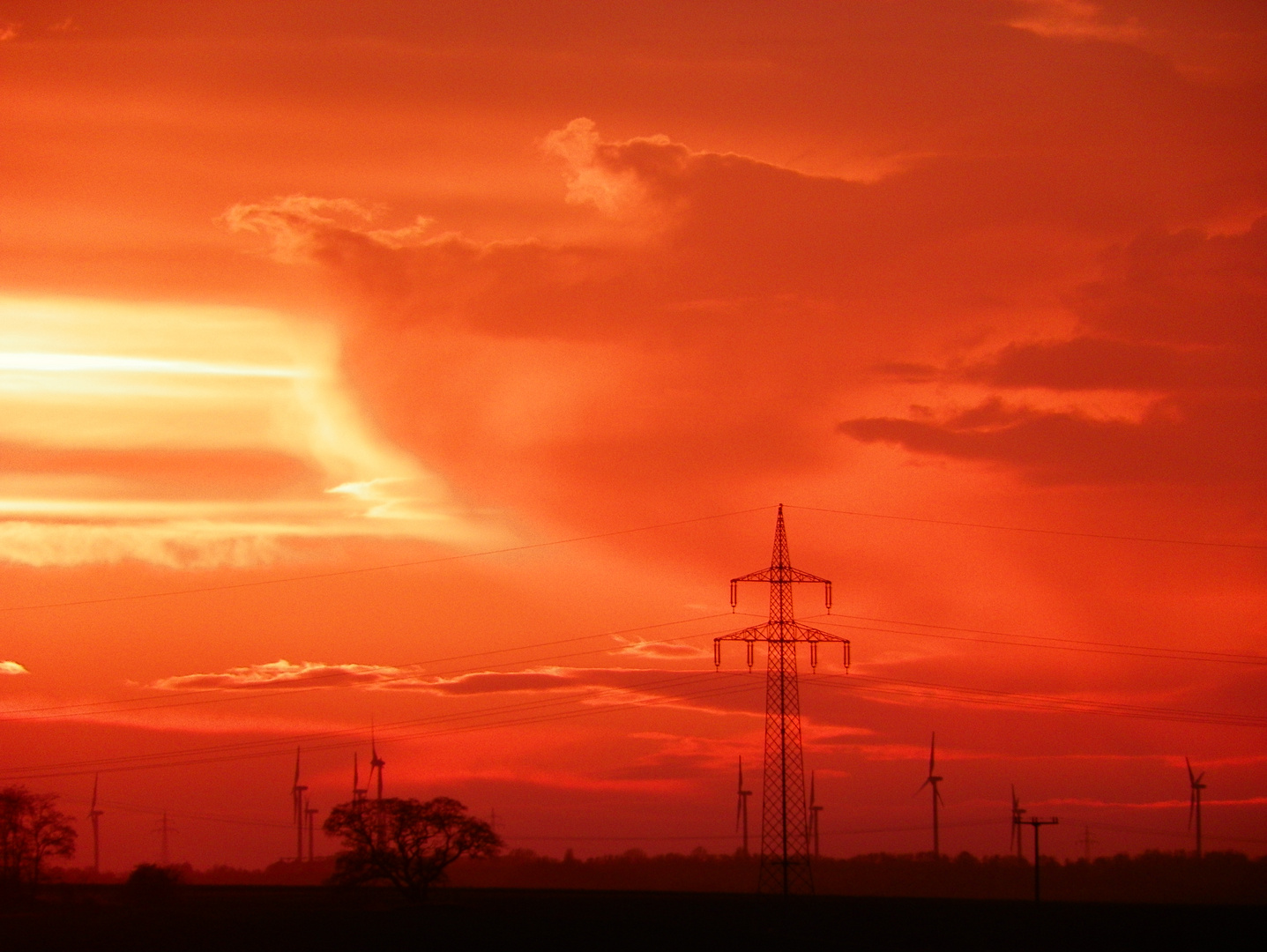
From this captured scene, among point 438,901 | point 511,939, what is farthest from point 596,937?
point 438,901

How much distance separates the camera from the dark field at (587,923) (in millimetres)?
110562

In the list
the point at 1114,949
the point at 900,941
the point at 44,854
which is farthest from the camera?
the point at 44,854

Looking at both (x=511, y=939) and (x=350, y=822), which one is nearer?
A: (x=511, y=939)

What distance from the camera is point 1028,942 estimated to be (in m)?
114

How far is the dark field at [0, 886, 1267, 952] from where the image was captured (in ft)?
363

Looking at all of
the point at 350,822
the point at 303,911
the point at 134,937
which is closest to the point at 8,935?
the point at 134,937

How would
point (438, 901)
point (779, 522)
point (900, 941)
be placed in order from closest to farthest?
point (900, 941) → point (779, 522) → point (438, 901)

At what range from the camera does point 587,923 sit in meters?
133

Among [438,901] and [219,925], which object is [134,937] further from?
[438,901]

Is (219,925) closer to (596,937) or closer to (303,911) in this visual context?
(303,911)

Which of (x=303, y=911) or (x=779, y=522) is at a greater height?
(x=779, y=522)

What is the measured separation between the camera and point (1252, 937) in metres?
120

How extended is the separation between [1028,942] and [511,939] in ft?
123

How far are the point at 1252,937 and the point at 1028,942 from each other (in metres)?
20.1
